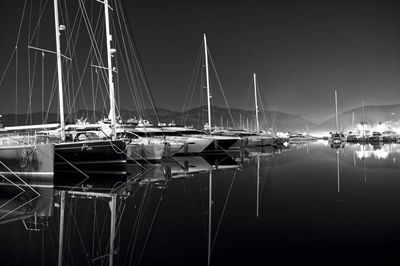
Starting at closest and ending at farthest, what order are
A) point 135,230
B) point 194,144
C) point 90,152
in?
point 135,230
point 90,152
point 194,144

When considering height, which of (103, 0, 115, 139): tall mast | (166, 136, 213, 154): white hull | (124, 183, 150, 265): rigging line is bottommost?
(124, 183, 150, 265): rigging line

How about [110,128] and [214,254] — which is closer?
[214,254]

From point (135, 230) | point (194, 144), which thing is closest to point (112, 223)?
point (135, 230)

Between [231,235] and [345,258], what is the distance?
272 centimetres

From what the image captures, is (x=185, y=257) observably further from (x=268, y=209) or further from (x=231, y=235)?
(x=268, y=209)

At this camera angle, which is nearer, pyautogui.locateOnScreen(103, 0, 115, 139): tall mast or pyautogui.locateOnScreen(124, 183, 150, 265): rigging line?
pyautogui.locateOnScreen(124, 183, 150, 265): rigging line

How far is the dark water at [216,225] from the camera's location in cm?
750

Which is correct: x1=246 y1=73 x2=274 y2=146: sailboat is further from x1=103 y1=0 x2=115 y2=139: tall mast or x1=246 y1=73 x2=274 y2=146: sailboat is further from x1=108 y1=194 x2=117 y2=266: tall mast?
x1=108 y1=194 x2=117 y2=266: tall mast

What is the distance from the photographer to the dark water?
7.50 metres

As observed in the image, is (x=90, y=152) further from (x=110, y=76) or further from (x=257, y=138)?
(x=257, y=138)

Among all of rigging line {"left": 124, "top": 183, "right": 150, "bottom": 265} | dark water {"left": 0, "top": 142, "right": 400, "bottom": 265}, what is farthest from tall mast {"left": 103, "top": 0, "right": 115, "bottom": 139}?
rigging line {"left": 124, "top": 183, "right": 150, "bottom": 265}

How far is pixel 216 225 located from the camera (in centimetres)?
1008

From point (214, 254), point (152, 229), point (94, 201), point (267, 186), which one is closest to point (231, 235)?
point (214, 254)

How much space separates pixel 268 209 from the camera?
40.4 ft
